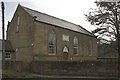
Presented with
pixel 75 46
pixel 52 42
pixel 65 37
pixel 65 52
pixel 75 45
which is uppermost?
pixel 65 37

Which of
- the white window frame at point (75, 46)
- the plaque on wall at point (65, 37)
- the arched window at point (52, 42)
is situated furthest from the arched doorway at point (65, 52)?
the white window frame at point (75, 46)

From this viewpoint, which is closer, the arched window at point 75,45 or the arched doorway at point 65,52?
the arched doorway at point 65,52

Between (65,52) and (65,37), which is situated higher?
(65,37)

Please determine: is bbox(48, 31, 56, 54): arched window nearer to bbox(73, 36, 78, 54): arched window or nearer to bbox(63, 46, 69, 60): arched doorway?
bbox(63, 46, 69, 60): arched doorway

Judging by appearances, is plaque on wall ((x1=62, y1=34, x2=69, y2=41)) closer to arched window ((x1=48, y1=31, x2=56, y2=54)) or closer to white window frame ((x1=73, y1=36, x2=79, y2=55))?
arched window ((x1=48, y1=31, x2=56, y2=54))

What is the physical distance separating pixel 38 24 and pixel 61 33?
Answer: 577 cm

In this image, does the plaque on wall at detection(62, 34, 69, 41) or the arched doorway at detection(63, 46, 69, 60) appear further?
the plaque on wall at detection(62, 34, 69, 41)

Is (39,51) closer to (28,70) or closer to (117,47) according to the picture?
(28,70)

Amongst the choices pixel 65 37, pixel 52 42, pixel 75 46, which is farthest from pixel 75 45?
pixel 52 42

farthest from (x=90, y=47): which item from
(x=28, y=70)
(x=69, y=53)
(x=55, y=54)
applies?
(x=28, y=70)

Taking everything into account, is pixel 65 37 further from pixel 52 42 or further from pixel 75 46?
pixel 75 46

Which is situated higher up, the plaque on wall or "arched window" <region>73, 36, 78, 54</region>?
the plaque on wall

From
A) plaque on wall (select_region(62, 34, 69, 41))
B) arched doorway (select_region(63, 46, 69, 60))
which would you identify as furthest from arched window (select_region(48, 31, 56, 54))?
arched doorway (select_region(63, 46, 69, 60))

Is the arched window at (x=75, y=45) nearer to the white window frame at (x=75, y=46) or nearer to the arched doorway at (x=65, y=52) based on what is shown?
the white window frame at (x=75, y=46)
